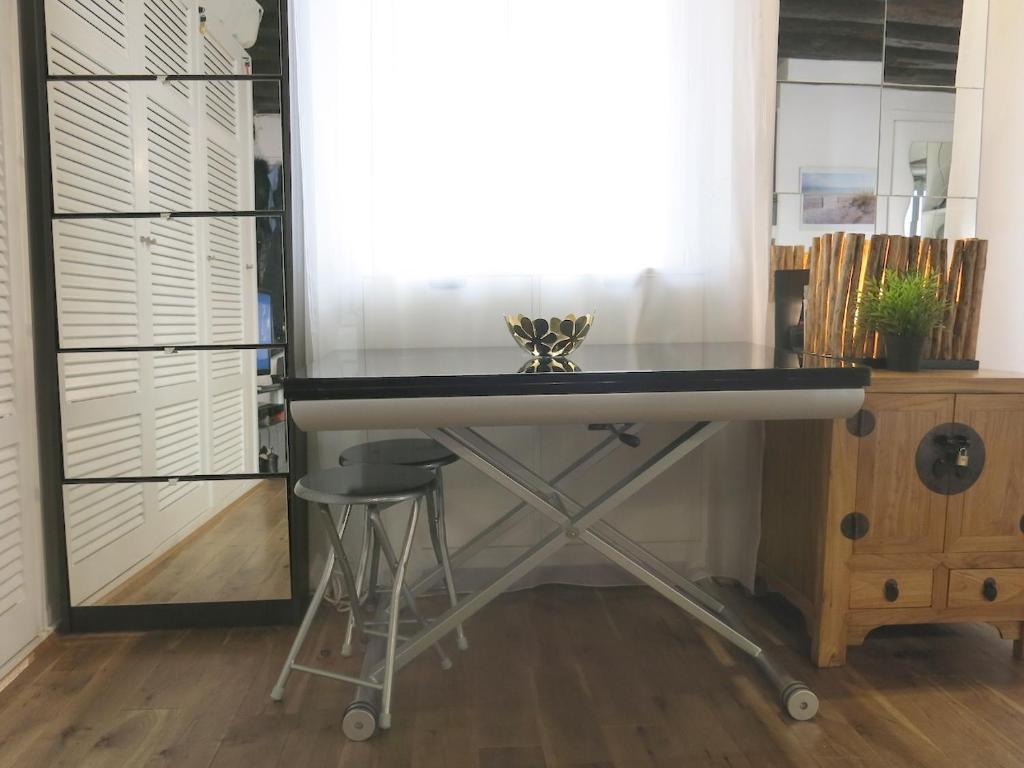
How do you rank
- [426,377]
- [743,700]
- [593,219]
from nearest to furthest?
[426,377] → [743,700] → [593,219]

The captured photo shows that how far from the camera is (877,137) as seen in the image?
8.51 ft

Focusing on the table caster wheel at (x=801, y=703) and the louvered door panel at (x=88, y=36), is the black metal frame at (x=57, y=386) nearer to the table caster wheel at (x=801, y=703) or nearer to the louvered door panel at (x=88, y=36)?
the louvered door panel at (x=88, y=36)

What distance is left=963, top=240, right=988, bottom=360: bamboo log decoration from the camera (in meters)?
2.31

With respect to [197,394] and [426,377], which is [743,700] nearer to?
[426,377]

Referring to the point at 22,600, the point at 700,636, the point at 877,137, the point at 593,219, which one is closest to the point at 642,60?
the point at 593,219

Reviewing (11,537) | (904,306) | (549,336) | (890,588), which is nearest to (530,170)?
(549,336)

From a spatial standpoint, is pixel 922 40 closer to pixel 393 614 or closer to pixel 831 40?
pixel 831 40

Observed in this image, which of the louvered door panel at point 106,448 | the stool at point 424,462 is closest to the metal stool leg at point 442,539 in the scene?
the stool at point 424,462

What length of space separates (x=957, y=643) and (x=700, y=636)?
77 cm

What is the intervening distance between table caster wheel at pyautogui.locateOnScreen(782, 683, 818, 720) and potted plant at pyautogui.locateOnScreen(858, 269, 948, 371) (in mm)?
947

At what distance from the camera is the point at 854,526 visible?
81.4 inches

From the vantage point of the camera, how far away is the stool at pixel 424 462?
2037 mm

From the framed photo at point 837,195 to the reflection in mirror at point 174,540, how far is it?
196 cm

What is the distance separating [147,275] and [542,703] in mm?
1661
